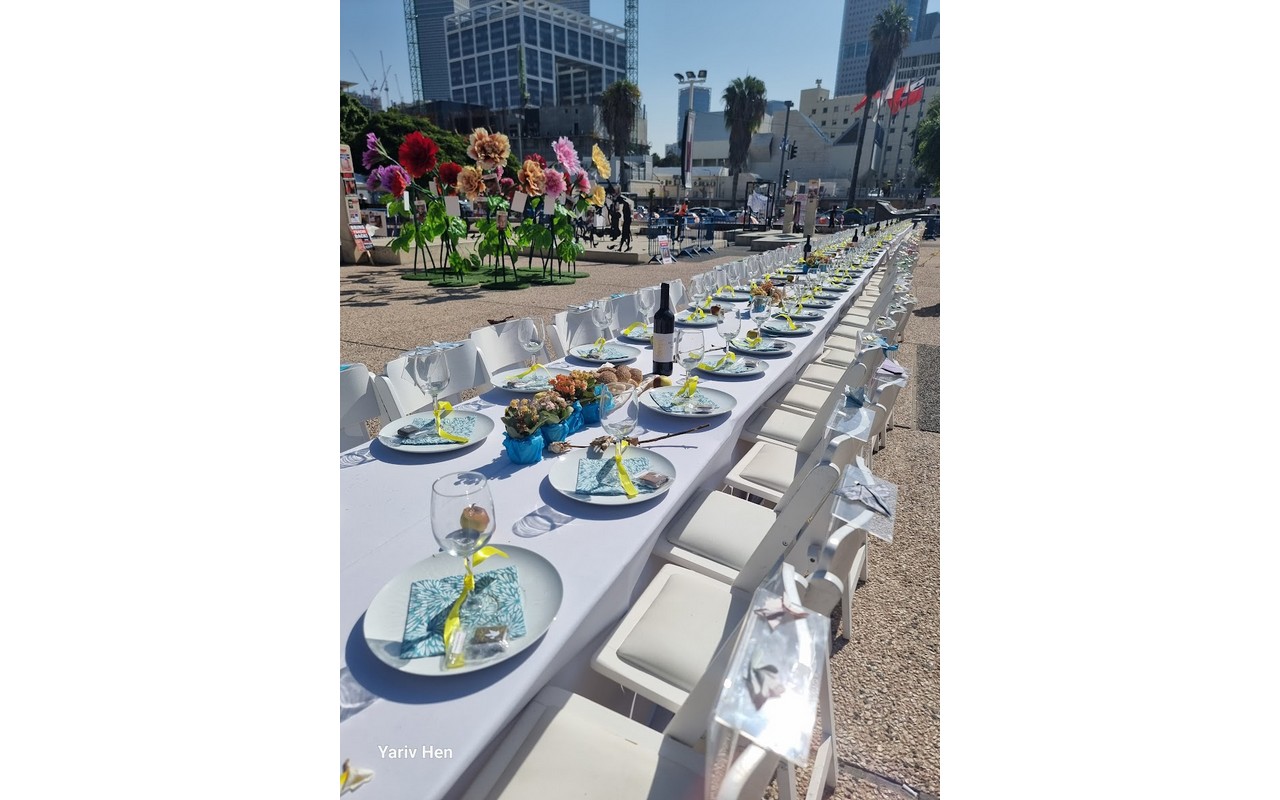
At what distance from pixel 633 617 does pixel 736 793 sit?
0.92 metres

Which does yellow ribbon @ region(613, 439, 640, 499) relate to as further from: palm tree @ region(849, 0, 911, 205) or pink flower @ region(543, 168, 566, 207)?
palm tree @ region(849, 0, 911, 205)

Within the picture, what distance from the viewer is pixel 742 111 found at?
3884 centimetres

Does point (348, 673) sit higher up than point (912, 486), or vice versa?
point (348, 673)

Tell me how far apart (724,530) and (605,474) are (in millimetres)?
657

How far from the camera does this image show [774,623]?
831mm

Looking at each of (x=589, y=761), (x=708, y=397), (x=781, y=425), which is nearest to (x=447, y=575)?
(x=589, y=761)

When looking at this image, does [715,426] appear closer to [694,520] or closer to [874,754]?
[694,520]

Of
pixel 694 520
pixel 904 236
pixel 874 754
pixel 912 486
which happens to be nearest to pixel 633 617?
pixel 694 520

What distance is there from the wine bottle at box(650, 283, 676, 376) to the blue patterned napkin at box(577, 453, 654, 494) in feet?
3.00

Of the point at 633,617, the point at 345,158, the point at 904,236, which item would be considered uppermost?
the point at 345,158

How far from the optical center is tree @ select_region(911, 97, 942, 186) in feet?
135

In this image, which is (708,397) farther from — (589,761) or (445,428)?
(589,761)

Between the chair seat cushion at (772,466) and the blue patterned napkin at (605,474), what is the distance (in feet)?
3.20

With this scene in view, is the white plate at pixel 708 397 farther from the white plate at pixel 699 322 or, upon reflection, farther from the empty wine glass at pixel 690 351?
the white plate at pixel 699 322
